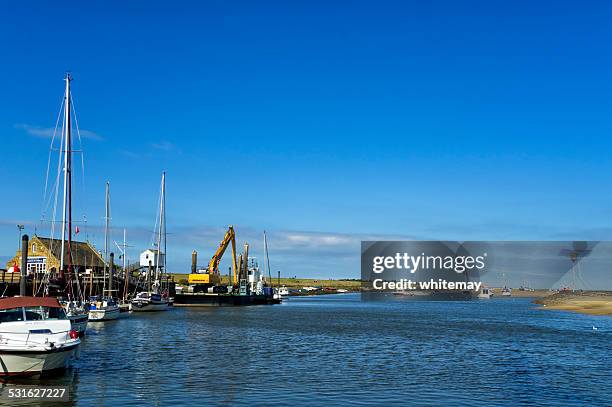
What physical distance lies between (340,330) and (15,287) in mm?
53524

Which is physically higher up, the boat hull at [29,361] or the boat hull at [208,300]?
the boat hull at [29,361]

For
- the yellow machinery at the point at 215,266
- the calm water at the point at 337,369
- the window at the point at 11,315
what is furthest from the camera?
the yellow machinery at the point at 215,266

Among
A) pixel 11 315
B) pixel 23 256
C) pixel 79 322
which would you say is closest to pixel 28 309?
pixel 11 315

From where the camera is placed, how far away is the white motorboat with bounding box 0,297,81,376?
30875mm

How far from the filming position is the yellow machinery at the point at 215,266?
160 metres

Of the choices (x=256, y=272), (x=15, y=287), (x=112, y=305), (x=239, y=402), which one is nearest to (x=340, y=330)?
(x=112, y=305)

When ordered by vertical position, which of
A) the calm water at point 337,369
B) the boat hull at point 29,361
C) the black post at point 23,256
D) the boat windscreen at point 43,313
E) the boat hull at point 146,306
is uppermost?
the black post at point 23,256

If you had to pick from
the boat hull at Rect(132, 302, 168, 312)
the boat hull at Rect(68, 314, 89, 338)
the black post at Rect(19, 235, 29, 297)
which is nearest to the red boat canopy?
the boat hull at Rect(68, 314, 89, 338)

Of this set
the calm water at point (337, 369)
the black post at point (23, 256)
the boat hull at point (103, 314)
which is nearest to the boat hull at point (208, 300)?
the boat hull at point (103, 314)

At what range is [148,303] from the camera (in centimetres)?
10969

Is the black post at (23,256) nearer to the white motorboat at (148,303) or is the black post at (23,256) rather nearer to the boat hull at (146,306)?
the boat hull at (146,306)

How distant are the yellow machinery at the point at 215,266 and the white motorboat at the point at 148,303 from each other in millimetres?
46135

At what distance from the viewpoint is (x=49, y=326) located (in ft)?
110

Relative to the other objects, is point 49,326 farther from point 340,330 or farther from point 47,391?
point 340,330
